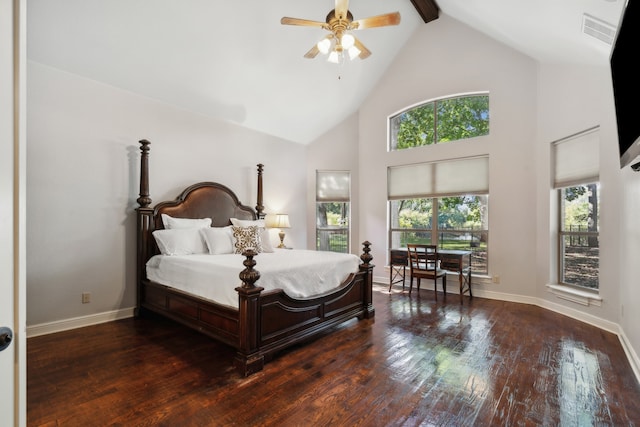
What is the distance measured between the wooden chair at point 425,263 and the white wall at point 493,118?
750 mm

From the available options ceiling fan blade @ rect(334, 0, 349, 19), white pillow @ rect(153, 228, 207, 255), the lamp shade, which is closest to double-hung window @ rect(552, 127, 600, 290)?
ceiling fan blade @ rect(334, 0, 349, 19)

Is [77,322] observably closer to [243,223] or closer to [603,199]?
[243,223]

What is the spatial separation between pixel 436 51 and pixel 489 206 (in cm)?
273

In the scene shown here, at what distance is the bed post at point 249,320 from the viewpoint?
2375 millimetres

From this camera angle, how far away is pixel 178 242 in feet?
12.1

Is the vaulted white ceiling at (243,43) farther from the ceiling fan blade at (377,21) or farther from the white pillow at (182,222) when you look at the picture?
the white pillow at (182,222)

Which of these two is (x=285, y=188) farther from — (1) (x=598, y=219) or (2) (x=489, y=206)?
(1) (x=598, y=219)

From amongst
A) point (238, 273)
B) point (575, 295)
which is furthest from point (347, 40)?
point (575, 295)

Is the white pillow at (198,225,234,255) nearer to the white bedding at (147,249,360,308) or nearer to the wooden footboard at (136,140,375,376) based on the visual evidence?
the white bedding at (147,249,360,308)

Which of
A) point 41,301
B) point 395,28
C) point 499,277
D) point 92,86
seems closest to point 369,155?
point 395,28

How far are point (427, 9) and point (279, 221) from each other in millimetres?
4213

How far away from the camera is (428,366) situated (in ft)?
8.15

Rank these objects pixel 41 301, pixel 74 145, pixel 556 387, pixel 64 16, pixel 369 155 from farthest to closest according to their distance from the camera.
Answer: pixel 369 155 < pixel 74 145 < pixel 41 301 < pixel 64 16 < pixel 556 387

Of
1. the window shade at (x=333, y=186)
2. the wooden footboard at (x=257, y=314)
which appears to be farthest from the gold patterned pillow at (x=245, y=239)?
the window shade at (x=333, y=186)
